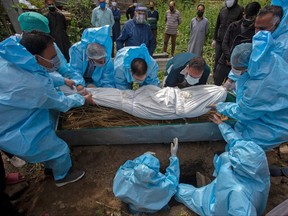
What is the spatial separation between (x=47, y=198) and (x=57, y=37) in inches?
128

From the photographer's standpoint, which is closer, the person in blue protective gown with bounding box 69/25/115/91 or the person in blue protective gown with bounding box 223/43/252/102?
the person in blue protective gown with bounding box 223/43/252/102

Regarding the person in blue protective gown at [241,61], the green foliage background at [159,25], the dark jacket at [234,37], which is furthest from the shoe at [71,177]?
the green foliage background at [159,25]

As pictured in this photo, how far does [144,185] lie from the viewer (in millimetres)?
2162

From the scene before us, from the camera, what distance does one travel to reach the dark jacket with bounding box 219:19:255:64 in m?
3.46

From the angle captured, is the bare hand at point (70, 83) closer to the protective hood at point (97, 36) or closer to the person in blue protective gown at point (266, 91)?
the protective hood at point (97, 36)

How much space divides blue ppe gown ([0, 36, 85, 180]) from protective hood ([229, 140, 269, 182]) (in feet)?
5.67

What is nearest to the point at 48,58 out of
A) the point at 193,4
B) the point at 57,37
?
the point at 57,37

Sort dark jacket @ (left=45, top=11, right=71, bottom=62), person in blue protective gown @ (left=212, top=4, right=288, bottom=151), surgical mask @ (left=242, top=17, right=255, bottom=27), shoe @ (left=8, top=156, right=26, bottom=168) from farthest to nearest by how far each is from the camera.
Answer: dark jacket @ (left=45, top=11, right=71, bottom=62) < surgical mask @ (left=242, top=17, right=255, bottom=27) < shoe @ (left=8, top=156, right=26, bottom=168) < person in blue protective gown @ (left=212, top=4, right=288, bottom=151)

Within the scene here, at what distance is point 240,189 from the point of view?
187 centimetres

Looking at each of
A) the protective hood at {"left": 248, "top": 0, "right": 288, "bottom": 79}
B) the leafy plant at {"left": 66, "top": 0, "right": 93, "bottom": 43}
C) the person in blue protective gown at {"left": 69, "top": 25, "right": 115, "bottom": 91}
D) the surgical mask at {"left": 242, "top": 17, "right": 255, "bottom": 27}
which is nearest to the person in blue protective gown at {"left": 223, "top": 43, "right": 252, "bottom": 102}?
the protective hood at {"left": 248, "top": 0, "right": 288, "bottom": 79}

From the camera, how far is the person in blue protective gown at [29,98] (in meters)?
2.00

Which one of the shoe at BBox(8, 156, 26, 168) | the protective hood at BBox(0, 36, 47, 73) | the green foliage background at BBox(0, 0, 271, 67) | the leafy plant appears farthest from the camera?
the leafy plant

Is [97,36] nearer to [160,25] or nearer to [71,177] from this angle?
[71,177]

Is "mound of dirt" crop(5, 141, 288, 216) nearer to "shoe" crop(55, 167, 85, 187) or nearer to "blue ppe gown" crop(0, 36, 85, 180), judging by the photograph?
"shoe" crop(55, 167, 85, 187)
